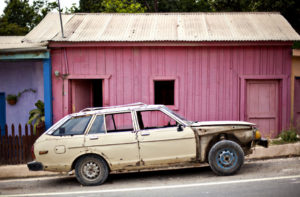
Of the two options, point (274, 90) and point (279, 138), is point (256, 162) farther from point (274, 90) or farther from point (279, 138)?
point (274, 90)

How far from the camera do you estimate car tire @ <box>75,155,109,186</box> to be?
6.41 meters

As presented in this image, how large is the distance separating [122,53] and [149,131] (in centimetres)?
441

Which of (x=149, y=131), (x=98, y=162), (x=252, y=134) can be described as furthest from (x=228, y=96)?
(x=98, y=162)

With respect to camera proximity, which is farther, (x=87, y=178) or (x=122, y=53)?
(x=122, y=53)

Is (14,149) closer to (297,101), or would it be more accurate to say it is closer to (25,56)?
(25,56)

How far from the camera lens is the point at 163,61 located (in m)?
10.1

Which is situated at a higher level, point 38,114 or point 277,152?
point 38,114

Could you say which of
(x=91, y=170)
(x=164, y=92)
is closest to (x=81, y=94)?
(x=164, y=92)

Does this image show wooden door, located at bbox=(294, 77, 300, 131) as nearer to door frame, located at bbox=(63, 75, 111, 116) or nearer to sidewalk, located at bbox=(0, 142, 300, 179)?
sidewalk, located at bbox=(0, 142, 300, 179)

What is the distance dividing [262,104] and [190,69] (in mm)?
2717

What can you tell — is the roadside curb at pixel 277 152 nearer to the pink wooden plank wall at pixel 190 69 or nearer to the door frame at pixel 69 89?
the pink wooden plank wall at pixel 190 69

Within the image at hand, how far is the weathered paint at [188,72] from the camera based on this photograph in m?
10.0

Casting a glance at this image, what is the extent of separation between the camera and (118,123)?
22.5 feet

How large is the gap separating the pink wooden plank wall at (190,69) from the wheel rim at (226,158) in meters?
3.76
